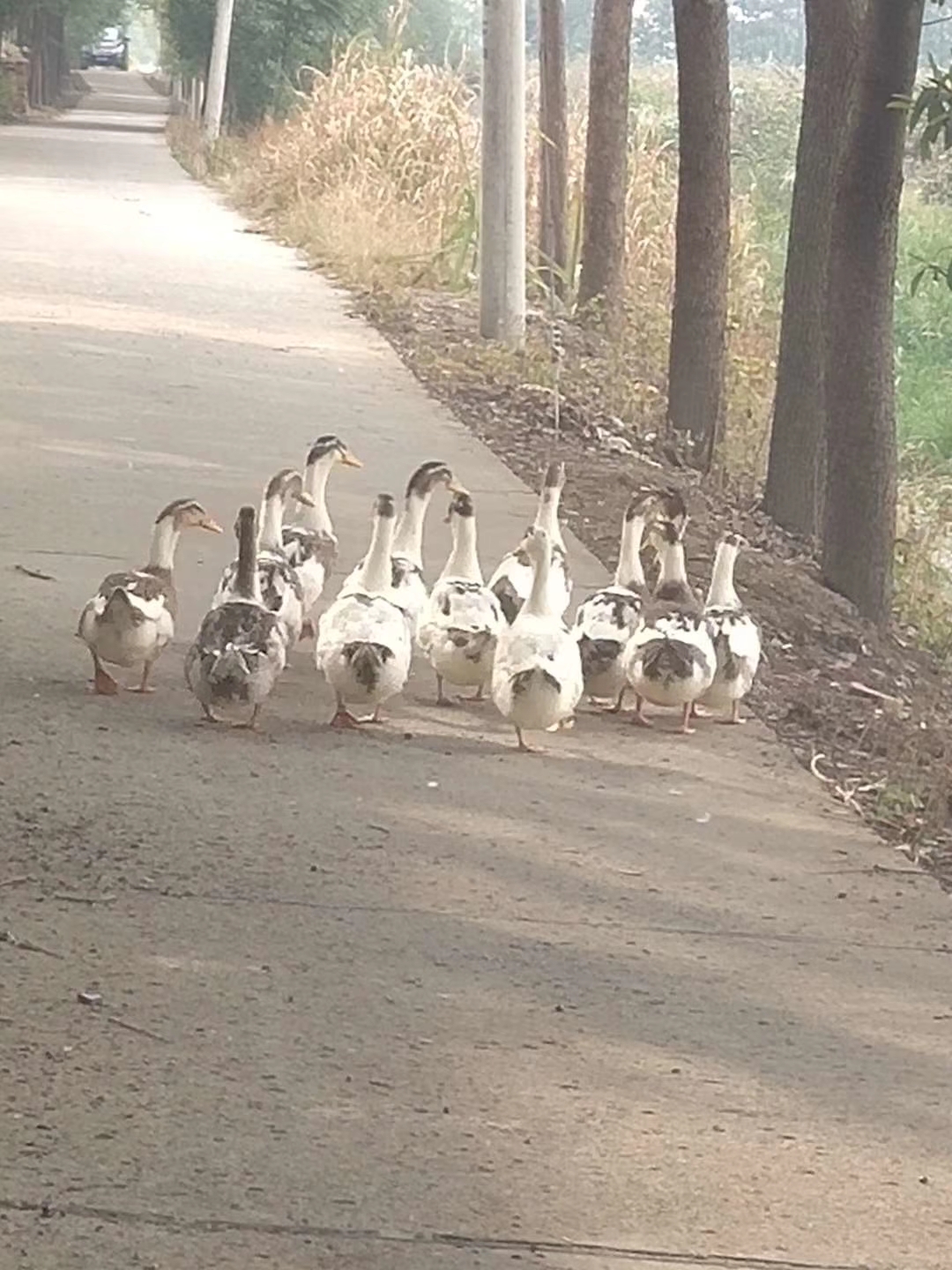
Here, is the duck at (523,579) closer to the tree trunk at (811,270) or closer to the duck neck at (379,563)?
the duck neck at (379,563)

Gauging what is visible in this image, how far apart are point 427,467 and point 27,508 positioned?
7.49 feet

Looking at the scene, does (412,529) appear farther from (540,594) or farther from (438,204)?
(438,204)

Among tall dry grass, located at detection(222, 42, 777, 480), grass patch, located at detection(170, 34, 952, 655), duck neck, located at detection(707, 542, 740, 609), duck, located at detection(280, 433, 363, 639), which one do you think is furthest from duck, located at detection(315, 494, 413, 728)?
tall dry grass, located at detection(222, 42, 777, 480)

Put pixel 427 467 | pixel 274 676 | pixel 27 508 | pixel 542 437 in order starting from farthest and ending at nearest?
1. pixel 542 437
2. pixel 27 508
3. pixel 427 467
4. pixel 274 676

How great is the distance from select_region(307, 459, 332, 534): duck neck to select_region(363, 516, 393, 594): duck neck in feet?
3.48

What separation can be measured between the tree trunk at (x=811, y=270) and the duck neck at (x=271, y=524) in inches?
144

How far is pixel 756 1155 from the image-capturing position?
4820mm

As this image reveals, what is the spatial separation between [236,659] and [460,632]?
891 mm

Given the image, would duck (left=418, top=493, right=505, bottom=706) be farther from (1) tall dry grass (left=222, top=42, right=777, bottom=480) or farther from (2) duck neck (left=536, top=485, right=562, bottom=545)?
(1) tall dry grass (left=222, top=42, right=777, bottom=480)

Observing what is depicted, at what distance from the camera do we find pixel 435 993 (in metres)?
5.58

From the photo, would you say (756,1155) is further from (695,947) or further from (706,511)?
(706,511)

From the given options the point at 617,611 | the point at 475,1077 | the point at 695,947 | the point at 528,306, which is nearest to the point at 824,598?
the point at 617,611

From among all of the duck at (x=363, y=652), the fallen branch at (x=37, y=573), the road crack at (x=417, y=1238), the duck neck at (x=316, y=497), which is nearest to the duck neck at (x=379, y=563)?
the duck at (x=363, y=652)

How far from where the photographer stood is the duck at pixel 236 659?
7461mm
